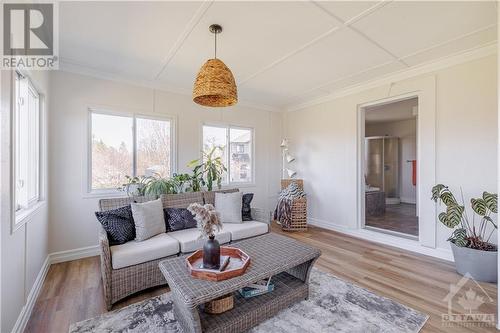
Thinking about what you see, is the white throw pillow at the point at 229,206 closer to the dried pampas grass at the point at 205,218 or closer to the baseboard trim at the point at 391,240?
the dried pampas grass at the point at 205,218

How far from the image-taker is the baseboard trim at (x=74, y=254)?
9.83 ft

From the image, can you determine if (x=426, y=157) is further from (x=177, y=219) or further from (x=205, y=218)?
(x=177, y=219)

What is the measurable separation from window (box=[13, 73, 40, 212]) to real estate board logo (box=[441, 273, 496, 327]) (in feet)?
12.9

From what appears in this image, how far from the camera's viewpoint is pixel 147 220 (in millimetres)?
2588

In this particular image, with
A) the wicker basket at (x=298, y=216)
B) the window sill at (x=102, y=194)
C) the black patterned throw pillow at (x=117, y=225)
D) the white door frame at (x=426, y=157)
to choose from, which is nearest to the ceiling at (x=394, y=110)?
the white door frame at (x=426, y=157)

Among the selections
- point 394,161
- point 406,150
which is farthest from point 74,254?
point 406,150

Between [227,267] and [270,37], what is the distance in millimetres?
2363

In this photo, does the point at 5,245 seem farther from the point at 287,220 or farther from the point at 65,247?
the point at 287,220

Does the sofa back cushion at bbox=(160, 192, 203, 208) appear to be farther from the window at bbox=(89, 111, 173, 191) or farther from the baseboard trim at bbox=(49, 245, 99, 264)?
the baseboard trim at bbox=(49, 245, 99, 264)

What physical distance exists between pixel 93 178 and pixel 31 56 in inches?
66.0

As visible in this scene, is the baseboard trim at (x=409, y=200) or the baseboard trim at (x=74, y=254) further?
the baseboard trim at (x=409, y=200)

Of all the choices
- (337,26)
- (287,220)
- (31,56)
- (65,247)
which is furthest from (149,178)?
(337,26)

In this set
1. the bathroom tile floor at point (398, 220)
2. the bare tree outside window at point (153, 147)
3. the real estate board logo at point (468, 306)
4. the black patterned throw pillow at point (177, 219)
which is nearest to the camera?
the real estate board logo at point (468, 306)

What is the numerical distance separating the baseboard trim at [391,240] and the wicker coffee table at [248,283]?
7.18 ft
